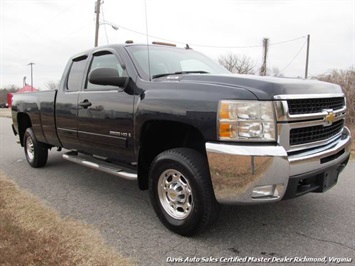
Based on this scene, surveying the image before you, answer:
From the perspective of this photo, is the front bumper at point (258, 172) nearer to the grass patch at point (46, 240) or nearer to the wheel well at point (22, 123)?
the grass patch at point (46, 240)

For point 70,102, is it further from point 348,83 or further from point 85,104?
point 348,83

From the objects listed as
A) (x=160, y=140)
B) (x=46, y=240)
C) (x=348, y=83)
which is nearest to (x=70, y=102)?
(x=160, y=140)

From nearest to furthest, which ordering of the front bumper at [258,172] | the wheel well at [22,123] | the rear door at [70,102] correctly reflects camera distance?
the front bumper at [258,172] < the rear door at [70,102] < the wheel well at [22,123]

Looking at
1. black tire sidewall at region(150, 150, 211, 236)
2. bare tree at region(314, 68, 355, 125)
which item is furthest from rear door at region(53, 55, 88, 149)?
bare tree at region(314, 68, 355, 125)

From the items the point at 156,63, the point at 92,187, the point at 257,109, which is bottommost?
the point at 92,187

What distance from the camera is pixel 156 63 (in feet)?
13.2

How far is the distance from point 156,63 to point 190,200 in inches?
66.4

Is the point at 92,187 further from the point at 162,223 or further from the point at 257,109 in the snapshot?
the point at 257,109

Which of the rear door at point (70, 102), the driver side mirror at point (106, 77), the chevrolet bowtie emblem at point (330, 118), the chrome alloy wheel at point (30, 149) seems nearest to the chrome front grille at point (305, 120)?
the chevrolet bowtie emblem at point (330, 118)

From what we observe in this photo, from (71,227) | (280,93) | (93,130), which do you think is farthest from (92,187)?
(280,93)

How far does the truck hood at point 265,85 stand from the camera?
2779mm

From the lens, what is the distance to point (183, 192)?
10.7 ft

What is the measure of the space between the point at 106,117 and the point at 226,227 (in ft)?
6.00

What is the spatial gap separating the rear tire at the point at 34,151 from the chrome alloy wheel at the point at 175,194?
3.52m
